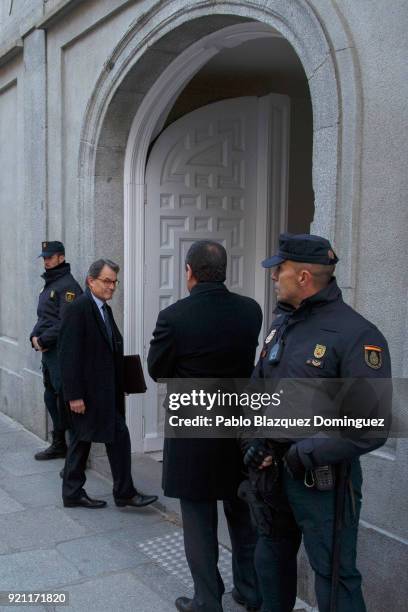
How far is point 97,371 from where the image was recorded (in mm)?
4750

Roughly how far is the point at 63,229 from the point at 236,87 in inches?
81.0

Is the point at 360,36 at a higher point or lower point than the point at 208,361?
higher

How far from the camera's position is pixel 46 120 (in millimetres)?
6684

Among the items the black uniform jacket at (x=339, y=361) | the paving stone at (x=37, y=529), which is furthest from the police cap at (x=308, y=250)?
the paving stone at (x=37, y=529)

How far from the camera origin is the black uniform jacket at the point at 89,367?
4.68 metres

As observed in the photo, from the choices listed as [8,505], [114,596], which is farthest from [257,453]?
[8,505]

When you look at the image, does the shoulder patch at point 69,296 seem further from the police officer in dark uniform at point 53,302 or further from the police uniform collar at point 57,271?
the police uniform collar at point 57,271

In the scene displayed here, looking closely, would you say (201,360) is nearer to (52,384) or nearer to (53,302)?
(53,302)

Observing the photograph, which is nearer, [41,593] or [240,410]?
[240,410]

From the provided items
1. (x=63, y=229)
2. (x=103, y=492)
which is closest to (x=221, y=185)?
(x=63, y=229)

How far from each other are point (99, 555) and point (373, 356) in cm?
252

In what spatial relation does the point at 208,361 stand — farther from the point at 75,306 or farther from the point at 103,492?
the point at 103,492

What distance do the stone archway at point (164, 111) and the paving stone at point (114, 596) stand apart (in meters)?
1.90

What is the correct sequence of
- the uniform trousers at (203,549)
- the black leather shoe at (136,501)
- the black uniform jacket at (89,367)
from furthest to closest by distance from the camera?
the black leather shoe at (136,501)
the black uniform jacket at (89,367)
the uniform trousers at (203,549)
